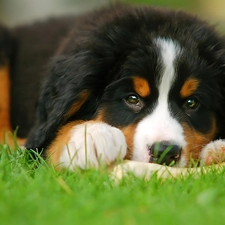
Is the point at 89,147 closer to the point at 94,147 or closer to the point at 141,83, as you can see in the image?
the point at 94,147

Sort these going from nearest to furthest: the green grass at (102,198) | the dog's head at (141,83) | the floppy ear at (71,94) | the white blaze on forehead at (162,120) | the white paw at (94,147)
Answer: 1. the green grass at (102,198)
2. the white paw at (94,147)
3. the white blaze on forehead at (162,120)
4. the dog's head at (141,83)
5. the floppy ear at (71,94)

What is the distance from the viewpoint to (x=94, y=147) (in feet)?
13.4

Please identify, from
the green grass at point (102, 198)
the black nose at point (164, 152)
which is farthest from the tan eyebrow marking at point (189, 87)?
the green grass at point (102, 198)

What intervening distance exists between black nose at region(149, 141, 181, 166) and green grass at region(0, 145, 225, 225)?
Result: 33cm

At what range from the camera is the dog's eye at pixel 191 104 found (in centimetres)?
456

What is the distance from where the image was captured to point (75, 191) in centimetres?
334

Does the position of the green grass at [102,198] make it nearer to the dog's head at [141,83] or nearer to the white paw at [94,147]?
the white paw at [94,147]

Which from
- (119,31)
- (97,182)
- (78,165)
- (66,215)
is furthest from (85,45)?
(66,215)

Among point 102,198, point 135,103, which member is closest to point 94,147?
point 135,103

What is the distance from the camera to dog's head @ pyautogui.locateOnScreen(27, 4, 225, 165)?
14.5 ft

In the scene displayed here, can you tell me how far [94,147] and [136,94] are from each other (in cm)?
61

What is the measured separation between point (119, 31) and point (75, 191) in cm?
173

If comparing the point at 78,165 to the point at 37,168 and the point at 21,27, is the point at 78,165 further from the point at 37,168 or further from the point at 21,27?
the point at 21,27

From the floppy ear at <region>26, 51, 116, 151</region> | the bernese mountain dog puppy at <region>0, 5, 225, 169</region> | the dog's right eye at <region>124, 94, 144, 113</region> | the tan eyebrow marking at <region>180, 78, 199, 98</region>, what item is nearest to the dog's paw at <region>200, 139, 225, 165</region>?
the bernese mountain dog puppy at <region>0, 5, 225, 169</region>
